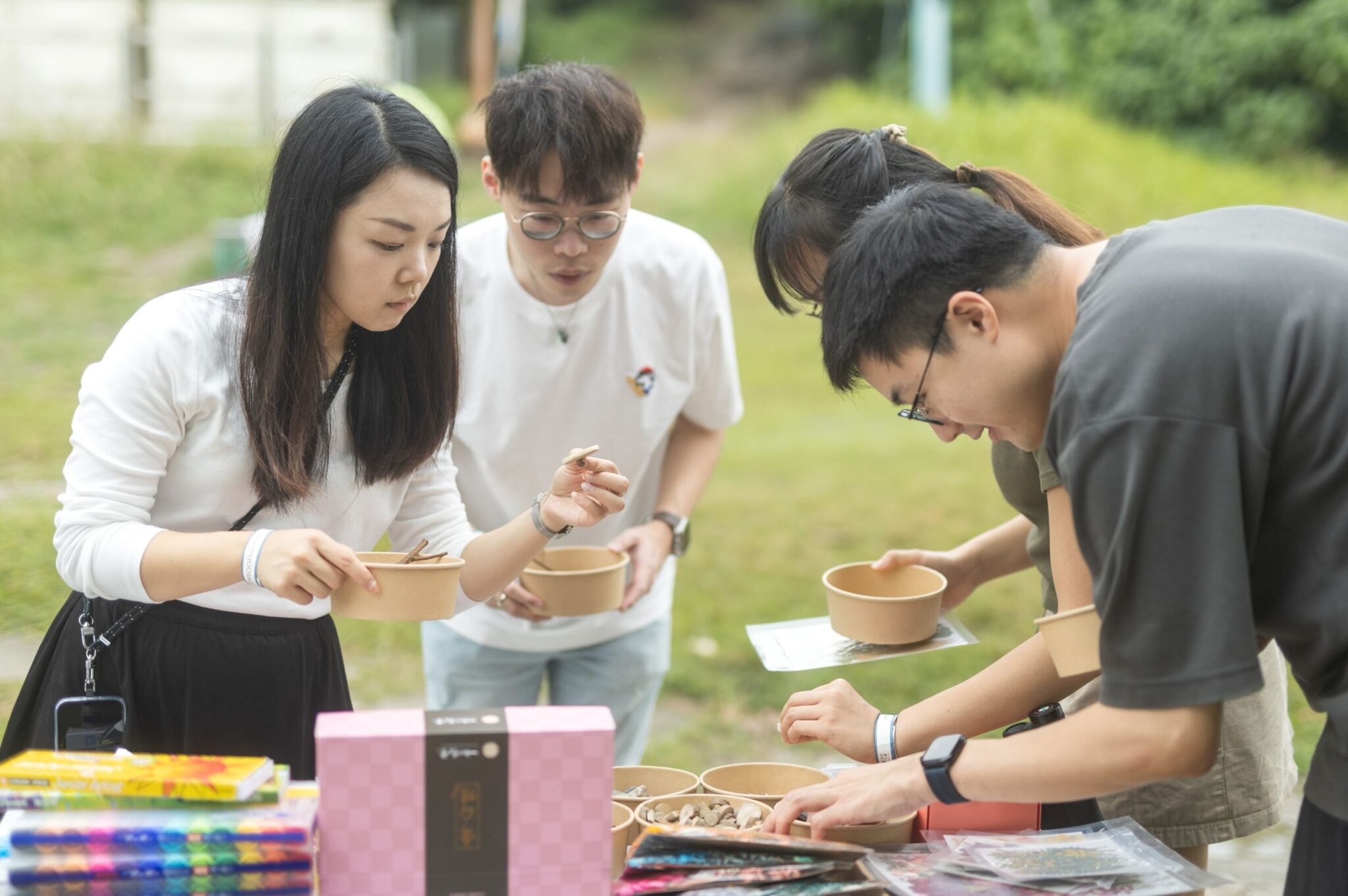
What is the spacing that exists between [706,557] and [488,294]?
355 cm

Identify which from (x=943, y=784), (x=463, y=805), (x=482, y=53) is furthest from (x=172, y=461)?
(x=482, y=53)

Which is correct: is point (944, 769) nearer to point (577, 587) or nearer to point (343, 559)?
point (343, 559)

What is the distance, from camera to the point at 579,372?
9.43ft

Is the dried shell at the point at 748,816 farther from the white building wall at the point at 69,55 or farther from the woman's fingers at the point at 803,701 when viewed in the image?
the white building wall at the point at 69,55

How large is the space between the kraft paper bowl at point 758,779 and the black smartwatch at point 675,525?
35.7 inches

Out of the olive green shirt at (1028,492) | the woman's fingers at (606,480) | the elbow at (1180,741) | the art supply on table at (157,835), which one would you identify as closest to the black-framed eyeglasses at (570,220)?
the woman's fingers at (606,480)

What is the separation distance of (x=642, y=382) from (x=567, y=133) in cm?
63

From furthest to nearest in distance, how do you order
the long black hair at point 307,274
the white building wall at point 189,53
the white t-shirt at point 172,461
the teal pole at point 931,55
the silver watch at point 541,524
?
the teal pole at point 931,55
the white building wall at point 189,53
the silver watch at point 541,524
the long black hair at point 307,274
the white t-shirt at point 172,461

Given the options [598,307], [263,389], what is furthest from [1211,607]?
[598,307]

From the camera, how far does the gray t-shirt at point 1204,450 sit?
1.41 m

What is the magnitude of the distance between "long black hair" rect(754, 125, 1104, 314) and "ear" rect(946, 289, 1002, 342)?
506 mm

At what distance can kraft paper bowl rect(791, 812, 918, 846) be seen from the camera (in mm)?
1843

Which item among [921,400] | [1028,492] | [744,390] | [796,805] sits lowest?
[744,390]

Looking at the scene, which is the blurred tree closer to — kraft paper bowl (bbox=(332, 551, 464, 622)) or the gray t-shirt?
the gray t-shirt
